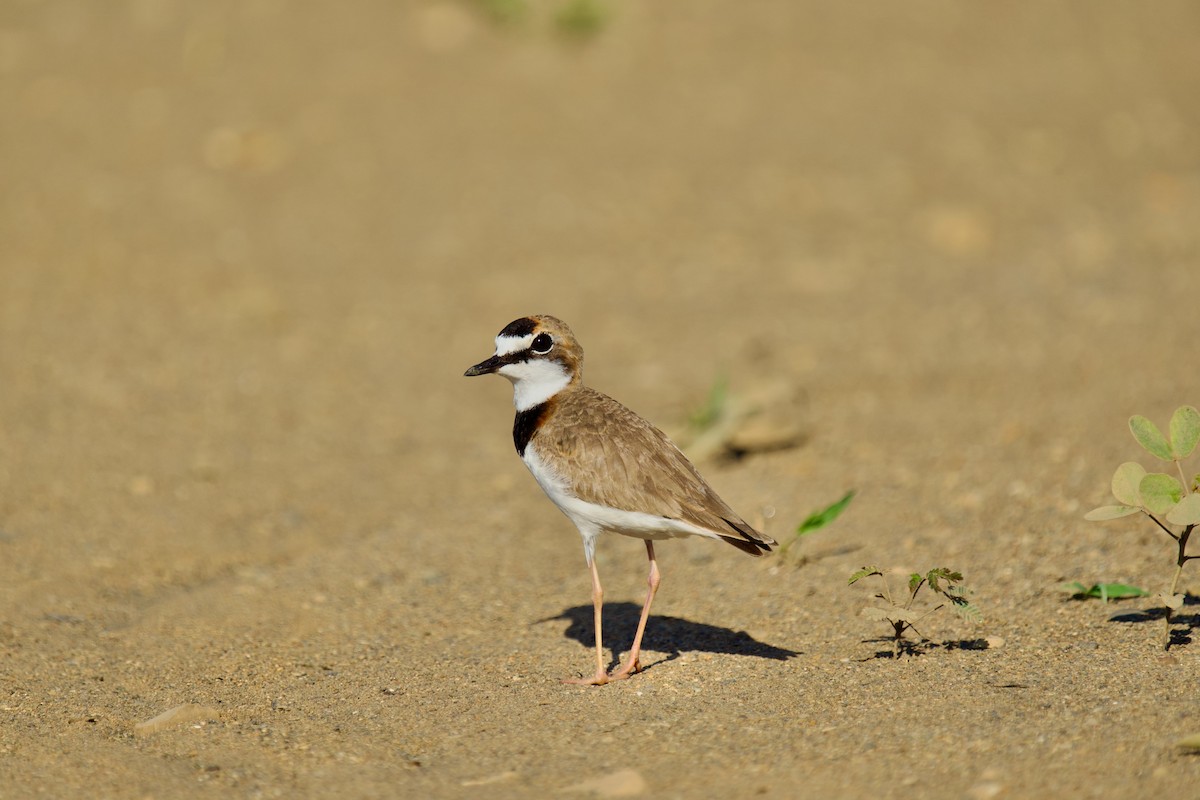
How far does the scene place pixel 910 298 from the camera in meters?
10.5

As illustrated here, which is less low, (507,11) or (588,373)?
(507,11)

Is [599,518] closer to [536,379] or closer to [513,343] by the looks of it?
[536,379]

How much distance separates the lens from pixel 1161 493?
4645 mm

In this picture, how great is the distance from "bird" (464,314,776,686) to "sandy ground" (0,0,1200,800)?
0.58m

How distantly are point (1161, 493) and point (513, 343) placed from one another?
8.50 ft

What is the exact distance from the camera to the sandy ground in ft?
14.8

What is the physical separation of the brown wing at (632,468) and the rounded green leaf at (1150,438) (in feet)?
4.70

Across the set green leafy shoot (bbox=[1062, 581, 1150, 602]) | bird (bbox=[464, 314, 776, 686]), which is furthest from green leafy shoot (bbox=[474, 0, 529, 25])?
green leafy shoot (bbox=[1062, 581, 1150, 602])

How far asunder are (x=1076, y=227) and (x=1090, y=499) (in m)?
6.04

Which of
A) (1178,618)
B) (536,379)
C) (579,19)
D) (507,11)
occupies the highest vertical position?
(507,11)

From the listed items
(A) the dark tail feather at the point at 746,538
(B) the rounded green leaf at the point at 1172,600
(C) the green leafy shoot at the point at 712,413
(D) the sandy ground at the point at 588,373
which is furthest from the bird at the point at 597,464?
(C) the green leafy shoot at the point at 712,413

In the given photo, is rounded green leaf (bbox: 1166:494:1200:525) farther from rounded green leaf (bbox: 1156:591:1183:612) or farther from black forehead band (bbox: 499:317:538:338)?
black forehead band (bbox: 499:317:538:338)

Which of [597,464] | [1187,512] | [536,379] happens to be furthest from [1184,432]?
[536,379]

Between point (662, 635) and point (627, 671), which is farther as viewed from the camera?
point (662, 635)
